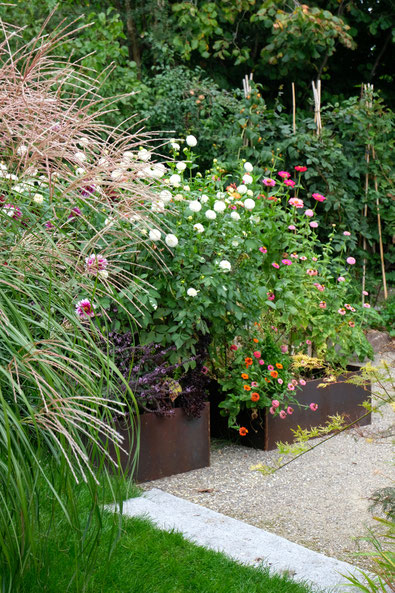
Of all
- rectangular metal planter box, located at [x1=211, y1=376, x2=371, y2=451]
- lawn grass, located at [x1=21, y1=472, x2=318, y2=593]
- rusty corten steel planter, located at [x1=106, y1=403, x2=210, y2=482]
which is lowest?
rectangular metal planter box, located at [x1=211, y1=376, x2=371, y2=451]

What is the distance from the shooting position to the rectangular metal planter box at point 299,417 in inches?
150

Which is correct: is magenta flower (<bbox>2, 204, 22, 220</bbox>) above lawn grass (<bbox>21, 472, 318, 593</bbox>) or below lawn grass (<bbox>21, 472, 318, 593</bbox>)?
above

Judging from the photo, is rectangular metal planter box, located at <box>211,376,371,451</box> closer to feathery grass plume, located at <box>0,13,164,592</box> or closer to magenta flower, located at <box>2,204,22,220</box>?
feathery grass plume, located at <box>0,13,164,592</box>

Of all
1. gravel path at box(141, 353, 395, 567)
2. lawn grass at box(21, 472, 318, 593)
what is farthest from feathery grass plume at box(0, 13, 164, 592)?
gravel path at box(141, 353, 395, 567)

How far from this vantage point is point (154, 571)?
2281 millimetres

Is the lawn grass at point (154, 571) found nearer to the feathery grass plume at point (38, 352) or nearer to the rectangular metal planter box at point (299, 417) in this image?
the feathery grass plume at point (38, 352)

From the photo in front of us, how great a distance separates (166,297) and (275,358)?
773 millimetres

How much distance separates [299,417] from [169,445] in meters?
0.91

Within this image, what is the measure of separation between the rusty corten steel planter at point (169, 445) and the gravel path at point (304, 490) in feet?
0.18

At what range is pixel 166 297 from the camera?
3.45 m

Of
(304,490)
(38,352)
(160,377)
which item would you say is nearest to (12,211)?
(38,352)

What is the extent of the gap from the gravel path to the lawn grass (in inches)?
20.9

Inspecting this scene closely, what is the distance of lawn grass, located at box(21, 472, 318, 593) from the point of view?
2.10 m

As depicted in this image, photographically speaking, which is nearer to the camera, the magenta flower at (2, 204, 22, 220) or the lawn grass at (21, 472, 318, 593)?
the magenta flower at (2, 204, 22, 220)
